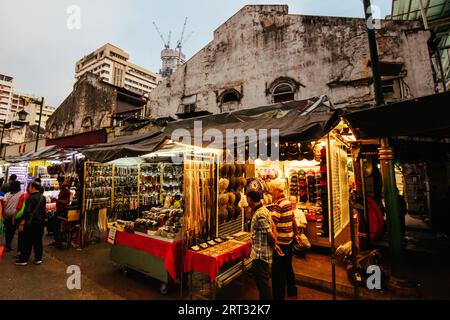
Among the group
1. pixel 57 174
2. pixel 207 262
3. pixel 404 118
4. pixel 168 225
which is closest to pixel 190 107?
pixel 57 174

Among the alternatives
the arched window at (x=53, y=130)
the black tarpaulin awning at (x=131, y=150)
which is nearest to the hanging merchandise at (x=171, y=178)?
the black tarpaulin awning at (x=131, y=150)

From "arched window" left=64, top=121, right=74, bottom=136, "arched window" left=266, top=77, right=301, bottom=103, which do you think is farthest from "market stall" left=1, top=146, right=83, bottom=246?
"arched window" left=266, top=77, right=301, bottom=103

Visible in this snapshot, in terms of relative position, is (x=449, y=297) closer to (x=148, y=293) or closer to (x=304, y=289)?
(x=304, y=289)

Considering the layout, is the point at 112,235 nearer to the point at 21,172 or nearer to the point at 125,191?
the point at 125,191

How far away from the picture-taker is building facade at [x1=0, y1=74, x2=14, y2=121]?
9621 centimetres

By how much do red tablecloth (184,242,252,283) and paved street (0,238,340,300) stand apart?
711mm

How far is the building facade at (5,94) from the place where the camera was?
316ft

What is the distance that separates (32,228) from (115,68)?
106 meters

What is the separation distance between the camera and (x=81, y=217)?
712 cm

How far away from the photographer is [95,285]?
4723 mm

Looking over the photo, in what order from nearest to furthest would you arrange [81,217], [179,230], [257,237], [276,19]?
[257,237]
[179,230]
[81,217]
[276,19]

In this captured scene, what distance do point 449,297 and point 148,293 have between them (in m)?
5.91

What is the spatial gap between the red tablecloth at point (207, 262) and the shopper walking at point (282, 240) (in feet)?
2.75
